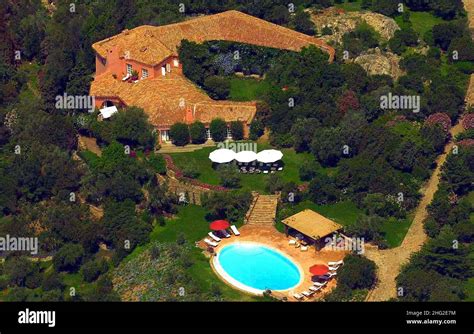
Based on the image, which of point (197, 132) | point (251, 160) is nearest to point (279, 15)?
point (197, 132)

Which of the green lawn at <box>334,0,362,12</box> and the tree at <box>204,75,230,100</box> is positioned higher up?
the green lawn at <box>334,0,362,12</box>

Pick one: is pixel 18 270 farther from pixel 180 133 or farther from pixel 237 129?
pixel 237 129

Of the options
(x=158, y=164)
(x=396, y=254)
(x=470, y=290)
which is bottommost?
(x=470, y=290)

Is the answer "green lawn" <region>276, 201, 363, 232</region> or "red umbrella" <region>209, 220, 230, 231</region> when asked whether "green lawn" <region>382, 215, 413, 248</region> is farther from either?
"red umbrella" <region>209, 220, 230, 231</region>

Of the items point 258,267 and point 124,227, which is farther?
point 124,227

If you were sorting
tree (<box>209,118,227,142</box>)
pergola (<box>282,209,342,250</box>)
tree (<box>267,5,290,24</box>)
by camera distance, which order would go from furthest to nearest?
tree (<box>267,5,290,24</box>) → tree (<box>209,118,227,142</box>) → pergola (<box>282,209,342,250</box>)

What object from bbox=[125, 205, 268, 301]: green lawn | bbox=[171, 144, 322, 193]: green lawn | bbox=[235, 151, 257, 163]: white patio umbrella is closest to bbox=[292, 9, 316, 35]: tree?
bbox=[171, 144, 322, 193]: green lawn
